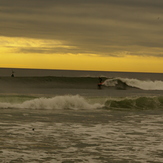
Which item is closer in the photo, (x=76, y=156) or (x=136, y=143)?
(x=76, y=156)

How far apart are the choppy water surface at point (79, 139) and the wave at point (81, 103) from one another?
5.28 m

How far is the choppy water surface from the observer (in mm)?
10547

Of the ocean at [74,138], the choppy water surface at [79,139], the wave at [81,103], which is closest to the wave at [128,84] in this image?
the wave at [81,103]

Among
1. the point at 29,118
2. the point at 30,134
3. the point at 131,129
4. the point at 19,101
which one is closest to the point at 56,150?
the point at 30,134

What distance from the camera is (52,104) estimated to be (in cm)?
2420

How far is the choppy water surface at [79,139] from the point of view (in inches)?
415

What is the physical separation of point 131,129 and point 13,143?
537 centimetres

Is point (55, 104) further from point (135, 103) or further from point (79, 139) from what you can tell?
point (79, 139)

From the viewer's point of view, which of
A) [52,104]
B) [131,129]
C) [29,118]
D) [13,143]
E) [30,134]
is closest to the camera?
[13,143]

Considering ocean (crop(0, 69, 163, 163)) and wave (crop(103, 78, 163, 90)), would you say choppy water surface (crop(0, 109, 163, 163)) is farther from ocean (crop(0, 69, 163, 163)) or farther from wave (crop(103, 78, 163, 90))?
wave (crop(103, 78, 163, 90))

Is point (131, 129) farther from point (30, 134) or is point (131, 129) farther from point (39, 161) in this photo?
point (39, 161)

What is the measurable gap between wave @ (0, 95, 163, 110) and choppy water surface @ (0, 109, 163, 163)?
5284mm

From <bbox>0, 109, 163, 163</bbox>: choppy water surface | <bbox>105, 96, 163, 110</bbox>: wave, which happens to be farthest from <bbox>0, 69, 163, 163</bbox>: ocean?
<bbox>105, 96, 163, 110</bbox>: wave

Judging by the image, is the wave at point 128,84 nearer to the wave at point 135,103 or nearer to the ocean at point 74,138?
the wave at point 135,103
